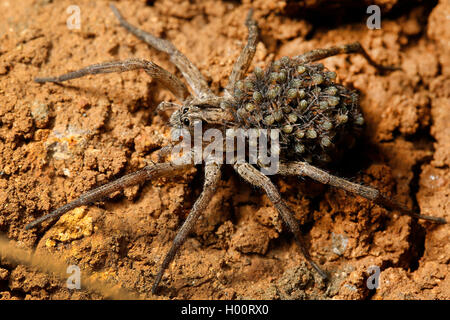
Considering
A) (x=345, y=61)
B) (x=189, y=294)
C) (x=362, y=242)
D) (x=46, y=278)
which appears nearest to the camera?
(x=46, y=278)

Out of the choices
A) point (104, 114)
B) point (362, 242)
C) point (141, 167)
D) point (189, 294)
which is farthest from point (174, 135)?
point (362, 242)

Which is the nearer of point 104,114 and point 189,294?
point 189,294

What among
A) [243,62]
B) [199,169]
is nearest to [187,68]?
[243,62]

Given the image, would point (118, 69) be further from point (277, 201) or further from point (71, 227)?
point (277, 201)

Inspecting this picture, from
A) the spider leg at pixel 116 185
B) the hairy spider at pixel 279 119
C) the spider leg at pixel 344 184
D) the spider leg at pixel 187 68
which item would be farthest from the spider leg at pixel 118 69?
the spider leg at pixel 344 184

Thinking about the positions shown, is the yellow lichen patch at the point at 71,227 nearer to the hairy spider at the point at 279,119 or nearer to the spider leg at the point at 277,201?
the hairy spider at the point at 279,119

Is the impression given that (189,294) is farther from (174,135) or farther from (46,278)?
(174,135)
